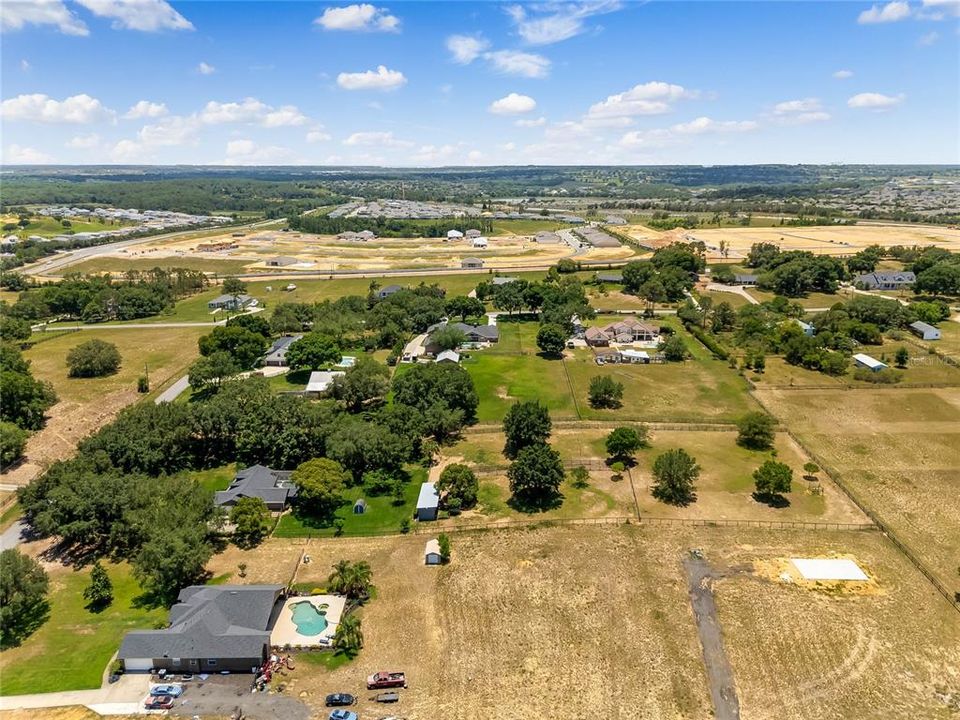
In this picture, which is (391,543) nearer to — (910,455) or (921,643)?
(921,643)

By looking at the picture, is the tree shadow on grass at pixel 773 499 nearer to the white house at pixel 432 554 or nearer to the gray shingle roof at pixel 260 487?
the white house at pixel 432 554

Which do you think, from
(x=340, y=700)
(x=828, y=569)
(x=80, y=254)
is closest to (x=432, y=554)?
(x=340, y=700)

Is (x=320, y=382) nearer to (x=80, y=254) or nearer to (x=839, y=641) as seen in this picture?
(x=839, y=641)

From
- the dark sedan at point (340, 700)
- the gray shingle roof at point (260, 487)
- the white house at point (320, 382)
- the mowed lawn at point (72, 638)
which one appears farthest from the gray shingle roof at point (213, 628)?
the white house at point (320, 382)

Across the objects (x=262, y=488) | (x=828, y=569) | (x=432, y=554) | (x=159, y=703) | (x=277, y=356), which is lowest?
(x=159, y=703)

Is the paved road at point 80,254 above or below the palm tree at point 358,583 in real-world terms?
above

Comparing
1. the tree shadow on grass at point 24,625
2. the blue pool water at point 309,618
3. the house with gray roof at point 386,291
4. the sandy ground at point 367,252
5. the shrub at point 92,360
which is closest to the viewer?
the tree shadow on grass at point 24,625
